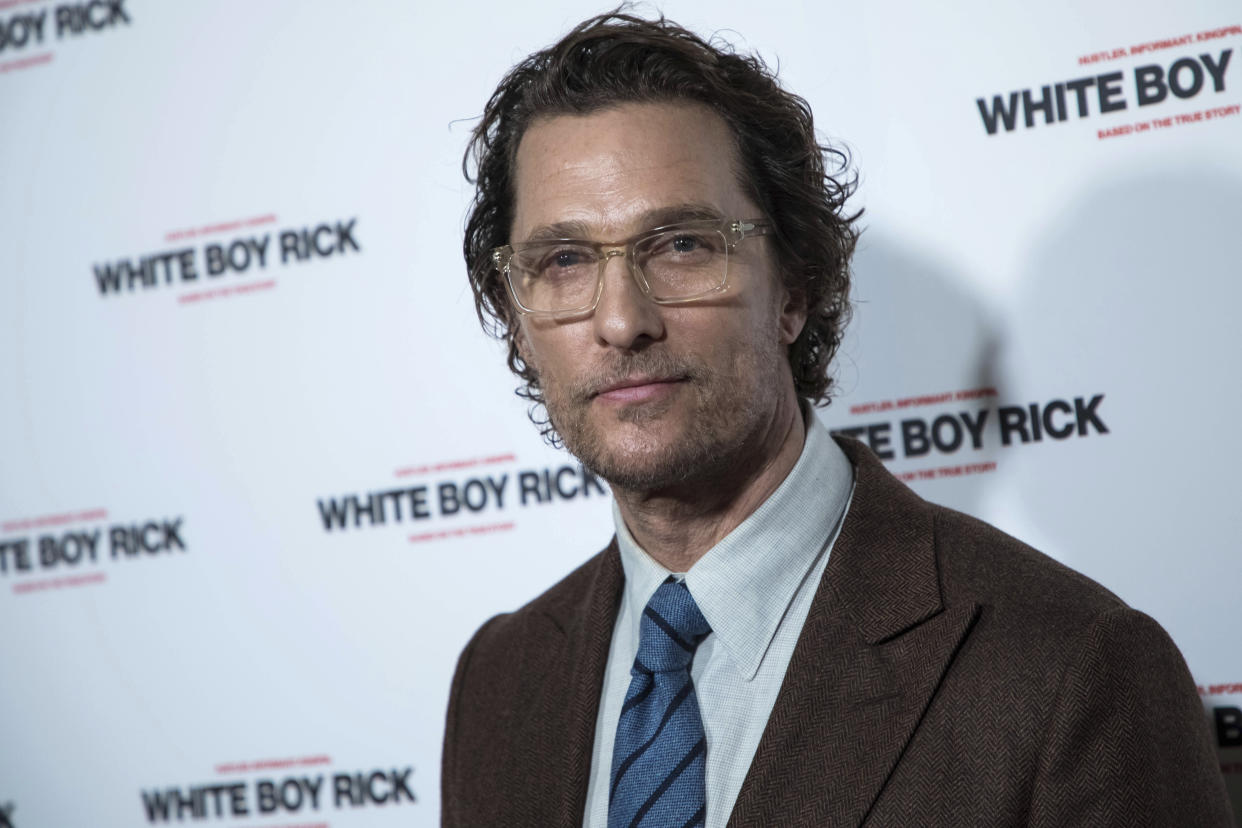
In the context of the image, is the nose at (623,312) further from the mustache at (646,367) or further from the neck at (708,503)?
the neck at (708,503)

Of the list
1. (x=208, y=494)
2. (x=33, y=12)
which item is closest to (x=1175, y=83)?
(x=208, y=494)

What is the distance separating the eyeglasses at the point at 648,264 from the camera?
1705 millimetres

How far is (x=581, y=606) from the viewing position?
2041mm

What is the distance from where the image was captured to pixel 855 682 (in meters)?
1.53

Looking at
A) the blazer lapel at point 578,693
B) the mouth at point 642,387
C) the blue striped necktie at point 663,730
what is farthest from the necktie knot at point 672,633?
the mouth at point 642,387

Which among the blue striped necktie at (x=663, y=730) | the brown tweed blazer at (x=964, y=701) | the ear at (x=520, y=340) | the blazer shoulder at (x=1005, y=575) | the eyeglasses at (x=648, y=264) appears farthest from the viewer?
the ear at (x=520, y=340)

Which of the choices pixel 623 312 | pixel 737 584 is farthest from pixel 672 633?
Answer: pixel 623 312

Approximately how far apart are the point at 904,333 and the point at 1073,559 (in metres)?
0.52

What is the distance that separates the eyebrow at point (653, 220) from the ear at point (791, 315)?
25 cm

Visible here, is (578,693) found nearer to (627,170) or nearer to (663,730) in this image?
(663,730)

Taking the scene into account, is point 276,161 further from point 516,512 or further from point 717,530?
point 717,530

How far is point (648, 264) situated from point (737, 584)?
476 millimetres

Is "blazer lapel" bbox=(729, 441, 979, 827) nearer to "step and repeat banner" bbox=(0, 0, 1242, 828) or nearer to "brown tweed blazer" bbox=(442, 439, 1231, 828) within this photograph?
"brown tweed blazer" bbox=(442, 439, 1231, 828)

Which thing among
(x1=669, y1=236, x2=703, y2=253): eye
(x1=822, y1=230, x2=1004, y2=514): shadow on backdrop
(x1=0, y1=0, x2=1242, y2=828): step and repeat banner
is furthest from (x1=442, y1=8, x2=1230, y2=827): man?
(x1=0, y1=0, x2=1242, y2=828): step and repeat banner
